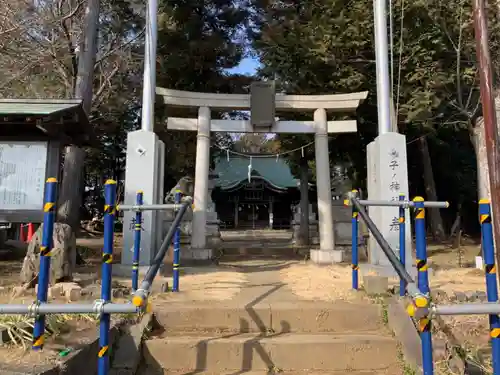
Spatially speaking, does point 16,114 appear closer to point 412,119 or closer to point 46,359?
point 46,359

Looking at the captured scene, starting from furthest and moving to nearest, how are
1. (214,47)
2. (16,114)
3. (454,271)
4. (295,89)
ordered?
(214,47) → (295,89) → (454,271) → (16,114)

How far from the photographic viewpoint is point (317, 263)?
8891 millimetres

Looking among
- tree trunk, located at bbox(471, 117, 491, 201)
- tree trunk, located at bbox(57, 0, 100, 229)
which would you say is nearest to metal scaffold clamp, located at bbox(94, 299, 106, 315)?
tree trunk, located at bbox(57, 0, 100, 229)

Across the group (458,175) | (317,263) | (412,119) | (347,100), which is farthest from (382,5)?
(458,175)

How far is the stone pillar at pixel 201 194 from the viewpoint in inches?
356

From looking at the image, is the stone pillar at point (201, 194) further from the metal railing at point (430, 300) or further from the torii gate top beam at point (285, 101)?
the metal railing at point (430, 300)

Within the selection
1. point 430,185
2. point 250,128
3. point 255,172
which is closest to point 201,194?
point 250,128

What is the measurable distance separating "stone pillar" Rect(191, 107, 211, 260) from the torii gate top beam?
256 mm

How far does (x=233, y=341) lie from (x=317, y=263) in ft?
17.6

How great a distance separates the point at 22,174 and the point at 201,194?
160 inches

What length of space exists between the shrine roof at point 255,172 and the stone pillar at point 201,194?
1455cm

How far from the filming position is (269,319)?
4215mm

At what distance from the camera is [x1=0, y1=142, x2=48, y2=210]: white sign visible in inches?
224

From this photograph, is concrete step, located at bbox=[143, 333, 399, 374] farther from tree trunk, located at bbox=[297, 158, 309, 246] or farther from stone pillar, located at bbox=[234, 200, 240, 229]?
stone pillar, located at bbox=[234, 200, 240, 229]
